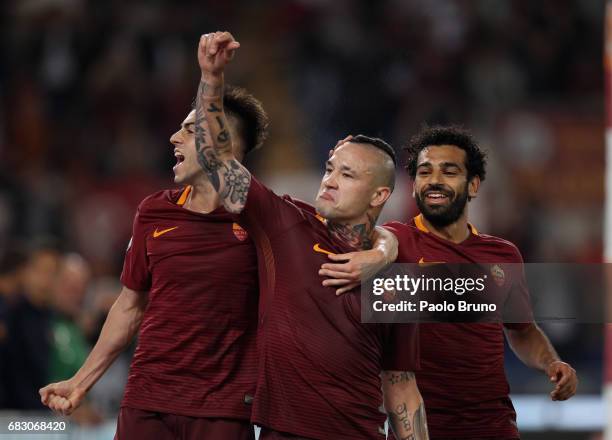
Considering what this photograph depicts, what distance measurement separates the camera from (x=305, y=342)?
12.7 feet

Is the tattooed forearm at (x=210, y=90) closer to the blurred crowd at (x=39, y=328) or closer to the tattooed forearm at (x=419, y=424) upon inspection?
the tattooed forearm at (x=419, y=424)

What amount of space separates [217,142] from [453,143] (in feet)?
5.07

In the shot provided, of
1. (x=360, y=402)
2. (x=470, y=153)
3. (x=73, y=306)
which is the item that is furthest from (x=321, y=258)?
(x=73, y=306)

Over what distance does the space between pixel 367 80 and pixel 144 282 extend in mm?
7975

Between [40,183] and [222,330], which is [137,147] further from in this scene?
[222,330]

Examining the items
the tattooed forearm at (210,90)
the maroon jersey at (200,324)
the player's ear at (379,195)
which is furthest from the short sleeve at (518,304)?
the tattooed forearm at (210,90)

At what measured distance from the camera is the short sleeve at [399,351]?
4070 mm

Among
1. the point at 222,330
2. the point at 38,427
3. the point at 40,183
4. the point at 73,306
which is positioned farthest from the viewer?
the point at 40,183

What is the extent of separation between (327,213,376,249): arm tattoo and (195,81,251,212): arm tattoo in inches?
18.1

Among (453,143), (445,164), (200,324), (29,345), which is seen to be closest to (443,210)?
(445,164)

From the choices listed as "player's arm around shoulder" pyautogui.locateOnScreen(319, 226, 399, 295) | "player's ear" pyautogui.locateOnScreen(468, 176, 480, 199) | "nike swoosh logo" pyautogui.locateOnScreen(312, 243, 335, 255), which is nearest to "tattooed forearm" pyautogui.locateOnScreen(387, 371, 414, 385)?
"player's arm around shoulder" pyautogui.locateOnScreen(319, 226, 399, 295)

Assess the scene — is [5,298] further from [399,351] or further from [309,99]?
[309,99]

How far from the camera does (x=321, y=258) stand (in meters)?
3.97

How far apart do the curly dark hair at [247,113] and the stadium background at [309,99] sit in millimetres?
5236
